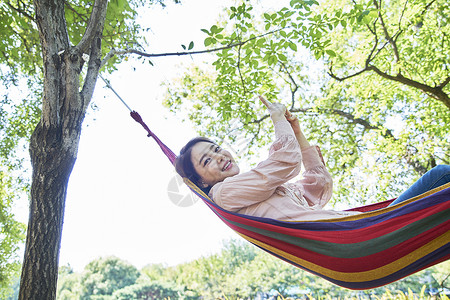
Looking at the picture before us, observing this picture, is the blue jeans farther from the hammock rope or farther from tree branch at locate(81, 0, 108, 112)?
tree branch at locate(81, 0, 108, 112)

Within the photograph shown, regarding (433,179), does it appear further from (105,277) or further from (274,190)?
(105,277)

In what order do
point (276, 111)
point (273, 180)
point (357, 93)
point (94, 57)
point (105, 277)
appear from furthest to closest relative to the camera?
point (105, 277)
point (357, 93)
point (94, 57)
point (276, 111)
point (273, 180)

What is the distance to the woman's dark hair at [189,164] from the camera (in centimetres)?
163

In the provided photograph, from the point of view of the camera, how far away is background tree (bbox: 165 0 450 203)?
3.87 metres

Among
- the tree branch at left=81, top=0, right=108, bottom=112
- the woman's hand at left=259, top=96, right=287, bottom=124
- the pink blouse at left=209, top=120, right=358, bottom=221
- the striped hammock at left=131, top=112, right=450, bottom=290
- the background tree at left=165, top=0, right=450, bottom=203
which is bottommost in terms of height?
the striped hammock at left=131, top=112, right=450, bottom=290

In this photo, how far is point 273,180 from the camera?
1273mm

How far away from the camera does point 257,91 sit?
3.99m

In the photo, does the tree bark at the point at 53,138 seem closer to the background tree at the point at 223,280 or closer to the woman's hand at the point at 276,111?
the woman's hand at the point at 276,111

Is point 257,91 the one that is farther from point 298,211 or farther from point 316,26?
point 298,211

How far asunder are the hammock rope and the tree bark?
3.14 feet

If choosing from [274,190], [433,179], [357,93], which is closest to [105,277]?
[357,93]

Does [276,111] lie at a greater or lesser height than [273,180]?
greater

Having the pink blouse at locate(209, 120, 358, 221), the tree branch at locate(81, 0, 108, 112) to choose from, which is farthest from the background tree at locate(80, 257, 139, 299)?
the pink blouse at locate(209, 120, 358, 221)

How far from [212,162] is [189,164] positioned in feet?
0.43
